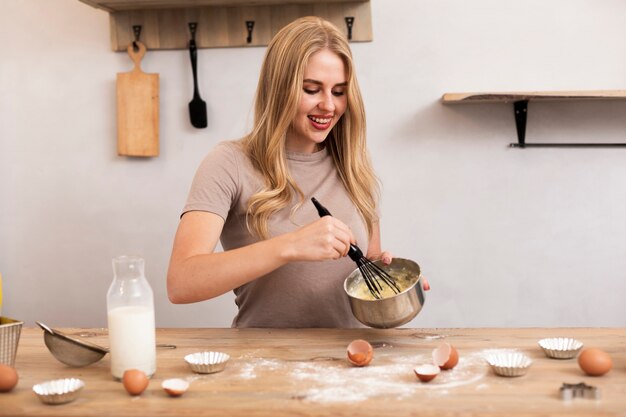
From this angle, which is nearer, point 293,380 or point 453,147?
point 293,380

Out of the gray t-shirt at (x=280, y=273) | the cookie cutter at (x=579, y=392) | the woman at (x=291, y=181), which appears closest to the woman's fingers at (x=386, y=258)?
the woman at (x=291, y=181)

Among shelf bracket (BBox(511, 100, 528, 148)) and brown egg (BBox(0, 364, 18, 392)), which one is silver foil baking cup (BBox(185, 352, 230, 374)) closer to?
brown egg (BBox(0, 364, 18, 392))

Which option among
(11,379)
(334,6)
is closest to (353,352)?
(11,379)

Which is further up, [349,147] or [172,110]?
[172,110]

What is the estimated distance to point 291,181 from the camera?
5.83ft

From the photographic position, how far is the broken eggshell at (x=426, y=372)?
1.20m

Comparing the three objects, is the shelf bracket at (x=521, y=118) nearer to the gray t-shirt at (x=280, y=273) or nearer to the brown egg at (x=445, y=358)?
the gray t-shirt at (x=280, y=273)

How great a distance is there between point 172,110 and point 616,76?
168 centimetres

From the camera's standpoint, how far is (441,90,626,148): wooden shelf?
8.04ft

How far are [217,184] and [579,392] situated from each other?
3.02 ft

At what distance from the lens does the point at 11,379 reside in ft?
3.91

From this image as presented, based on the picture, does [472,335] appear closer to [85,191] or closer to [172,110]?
[172,110]

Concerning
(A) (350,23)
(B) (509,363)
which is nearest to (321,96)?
(B) (509,363)

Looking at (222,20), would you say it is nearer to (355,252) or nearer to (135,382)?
(355,252)
